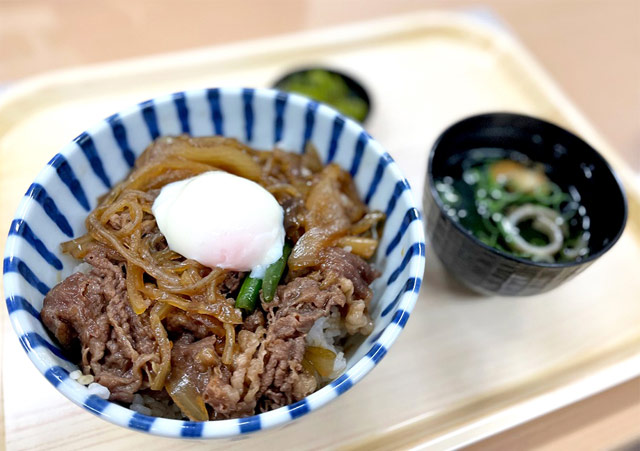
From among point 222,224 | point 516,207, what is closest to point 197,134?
point 222,224

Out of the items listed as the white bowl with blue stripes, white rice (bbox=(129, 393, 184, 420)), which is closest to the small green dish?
the white bowl with blue stripes

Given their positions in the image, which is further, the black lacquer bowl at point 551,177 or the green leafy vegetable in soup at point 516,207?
the green leafy vegetable in soup at point 516,207

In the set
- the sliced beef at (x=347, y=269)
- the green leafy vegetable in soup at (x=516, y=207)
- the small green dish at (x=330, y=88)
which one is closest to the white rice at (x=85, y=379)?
the sliced beef at (x=347, y=269)

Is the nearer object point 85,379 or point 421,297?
point 85,379

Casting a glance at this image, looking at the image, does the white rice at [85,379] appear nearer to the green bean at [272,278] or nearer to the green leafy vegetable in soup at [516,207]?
the green bean at [272,278]

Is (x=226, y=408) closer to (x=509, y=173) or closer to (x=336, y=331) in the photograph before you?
(x=336, y=331)

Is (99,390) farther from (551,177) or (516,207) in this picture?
(551,177)
